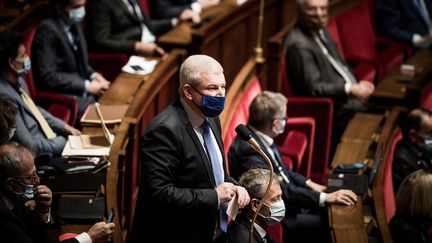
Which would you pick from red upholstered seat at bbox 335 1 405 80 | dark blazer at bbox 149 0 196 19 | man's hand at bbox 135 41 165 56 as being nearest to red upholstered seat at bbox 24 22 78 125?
man's hand at bbox 135 41 165 56

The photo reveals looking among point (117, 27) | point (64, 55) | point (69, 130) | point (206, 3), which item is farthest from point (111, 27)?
point (69, 130)

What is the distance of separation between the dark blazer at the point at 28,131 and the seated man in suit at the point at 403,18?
2.40m

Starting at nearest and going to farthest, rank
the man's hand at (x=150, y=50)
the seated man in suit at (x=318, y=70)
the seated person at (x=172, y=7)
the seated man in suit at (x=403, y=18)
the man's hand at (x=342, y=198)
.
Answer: the man's hand at (x=342, y=198) → the man's hand at (x=150, y=50) → the seated man in suit at (x=318, y=70) → the seated person at (x=172, y=7) → the seated man in suit at (x=403, y=18)

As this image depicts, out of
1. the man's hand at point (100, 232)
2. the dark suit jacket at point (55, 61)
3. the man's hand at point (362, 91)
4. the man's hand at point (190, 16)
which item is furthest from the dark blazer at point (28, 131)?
the man's hand at point (362, 91)

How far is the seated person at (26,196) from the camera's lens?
6.37 feet

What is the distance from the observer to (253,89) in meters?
2.98

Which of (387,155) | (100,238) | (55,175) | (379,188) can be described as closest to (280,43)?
(387,155)

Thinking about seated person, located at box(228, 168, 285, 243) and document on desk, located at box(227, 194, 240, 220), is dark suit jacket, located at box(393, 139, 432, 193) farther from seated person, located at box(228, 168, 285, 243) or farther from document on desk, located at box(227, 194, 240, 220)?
document on desk, located at box(227, 194, 240, 220)

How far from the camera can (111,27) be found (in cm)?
359

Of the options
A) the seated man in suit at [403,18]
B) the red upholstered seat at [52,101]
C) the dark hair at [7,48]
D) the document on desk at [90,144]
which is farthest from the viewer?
the seated man in suit at [403,18]

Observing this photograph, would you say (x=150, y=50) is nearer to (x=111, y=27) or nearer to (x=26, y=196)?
(x=111, y=27)

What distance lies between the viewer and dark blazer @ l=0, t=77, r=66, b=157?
2.48m

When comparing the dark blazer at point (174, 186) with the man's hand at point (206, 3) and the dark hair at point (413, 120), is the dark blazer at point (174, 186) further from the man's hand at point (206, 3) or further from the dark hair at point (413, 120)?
the man's hand at point (206, 3)

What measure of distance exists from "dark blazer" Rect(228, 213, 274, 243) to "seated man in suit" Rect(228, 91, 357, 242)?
0.37 m
